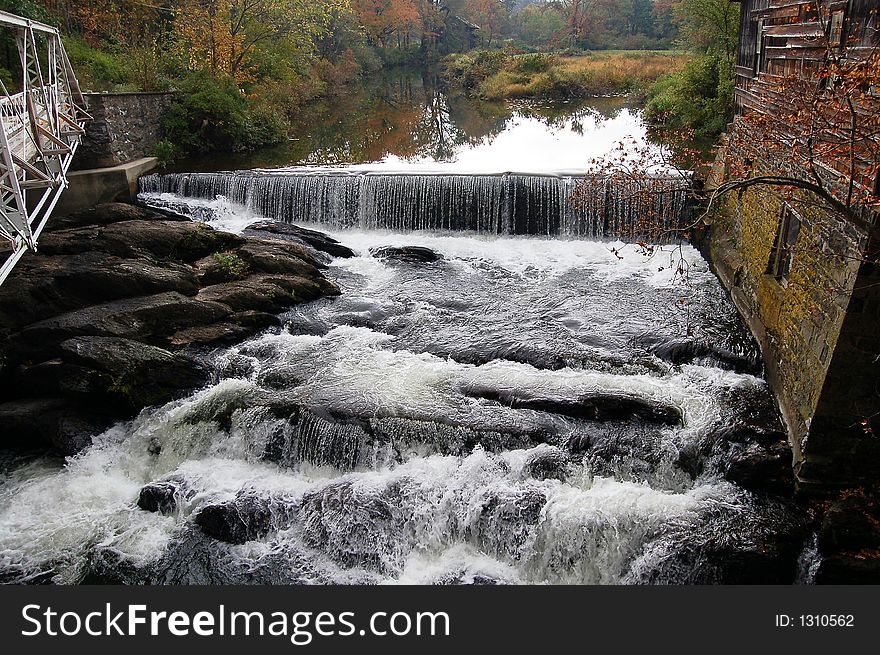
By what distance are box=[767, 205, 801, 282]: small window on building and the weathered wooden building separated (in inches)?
0.9

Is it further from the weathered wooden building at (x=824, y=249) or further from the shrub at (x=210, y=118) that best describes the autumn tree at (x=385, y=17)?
the weathered wooden building at (x=824, y=249)

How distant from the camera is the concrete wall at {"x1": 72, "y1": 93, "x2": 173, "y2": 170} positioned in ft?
60.5

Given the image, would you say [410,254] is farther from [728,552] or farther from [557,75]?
[557,75]

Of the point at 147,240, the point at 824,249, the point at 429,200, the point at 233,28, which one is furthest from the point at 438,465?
the point at 233,28

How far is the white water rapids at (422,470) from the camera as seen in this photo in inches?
295

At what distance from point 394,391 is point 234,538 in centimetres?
302

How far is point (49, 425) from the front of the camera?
945 centimetres

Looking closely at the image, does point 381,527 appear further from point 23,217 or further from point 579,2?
point 579,2

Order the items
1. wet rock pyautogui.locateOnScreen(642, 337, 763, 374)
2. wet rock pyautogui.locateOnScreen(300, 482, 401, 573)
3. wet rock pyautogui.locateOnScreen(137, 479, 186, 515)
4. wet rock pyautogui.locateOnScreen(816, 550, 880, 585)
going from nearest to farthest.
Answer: wet rock pyautogui.locateOnScreen(816, 550, 880, 585), wet rock pyautogui.locateOnScreen(300, 482, 401, 573), wet rock pyautogui.locateOnScreen(137, 479, 186, 515), wet rock pyautogui.locateOnScreen(642, 337, 763, 374)

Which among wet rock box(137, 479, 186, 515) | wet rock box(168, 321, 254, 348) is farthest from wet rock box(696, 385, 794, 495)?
wet rock box(168, 321, 254, 348)

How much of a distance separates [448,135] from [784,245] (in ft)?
63.6

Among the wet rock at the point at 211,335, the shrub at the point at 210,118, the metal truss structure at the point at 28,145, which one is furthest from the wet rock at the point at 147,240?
the shrub at the point at 210,118

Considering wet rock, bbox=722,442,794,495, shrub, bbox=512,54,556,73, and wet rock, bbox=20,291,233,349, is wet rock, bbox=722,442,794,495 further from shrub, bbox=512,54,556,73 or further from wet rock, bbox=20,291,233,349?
shrub, bbox=512,54,556,73

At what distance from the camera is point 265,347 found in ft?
37.5
